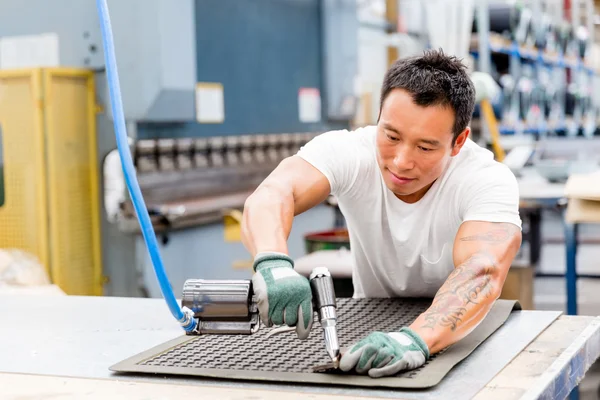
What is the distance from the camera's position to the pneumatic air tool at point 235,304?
124 centimetres

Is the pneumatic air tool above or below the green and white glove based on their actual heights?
above

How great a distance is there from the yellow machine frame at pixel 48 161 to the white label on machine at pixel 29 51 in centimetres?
24

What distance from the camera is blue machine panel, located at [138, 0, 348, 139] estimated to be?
3.59m

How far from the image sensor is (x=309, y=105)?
14.5 feet

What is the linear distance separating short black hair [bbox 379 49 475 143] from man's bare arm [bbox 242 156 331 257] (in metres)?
Answer: 0.21

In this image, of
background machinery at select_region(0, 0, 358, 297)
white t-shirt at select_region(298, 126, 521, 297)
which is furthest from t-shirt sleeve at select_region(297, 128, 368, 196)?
background machinery at select_region(0, 0, 358, 297)

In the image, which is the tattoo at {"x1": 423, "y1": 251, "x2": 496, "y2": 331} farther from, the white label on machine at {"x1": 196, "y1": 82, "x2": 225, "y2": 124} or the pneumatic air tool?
the white label on machine at {"x1": 196, "y1": 82, "x2": 225, "y2": 124}

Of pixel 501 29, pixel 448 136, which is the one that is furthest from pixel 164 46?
pixel 501 29

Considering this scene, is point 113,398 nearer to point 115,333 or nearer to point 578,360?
point 115,333

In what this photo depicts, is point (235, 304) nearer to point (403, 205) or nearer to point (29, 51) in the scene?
point (403, 205)

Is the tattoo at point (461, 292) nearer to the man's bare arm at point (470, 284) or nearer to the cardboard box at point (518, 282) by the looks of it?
the man's bare arm at point (470, 284)

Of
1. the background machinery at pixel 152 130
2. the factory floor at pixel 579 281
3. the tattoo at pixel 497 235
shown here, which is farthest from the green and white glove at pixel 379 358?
the factory floor at pixel 579 281

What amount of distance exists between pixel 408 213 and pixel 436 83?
0.33m

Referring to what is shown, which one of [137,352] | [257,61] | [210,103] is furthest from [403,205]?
[257,61]
